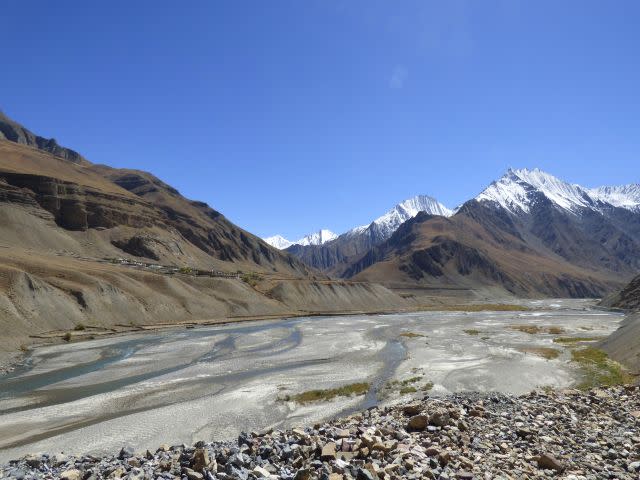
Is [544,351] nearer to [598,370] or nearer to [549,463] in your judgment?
[598,370]

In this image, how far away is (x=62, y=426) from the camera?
27.7m

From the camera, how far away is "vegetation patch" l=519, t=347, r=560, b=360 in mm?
52281

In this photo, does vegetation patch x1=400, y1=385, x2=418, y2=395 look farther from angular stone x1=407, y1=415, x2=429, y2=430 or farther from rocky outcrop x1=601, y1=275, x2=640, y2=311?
rocky outcrop x1=601, y1=275, x2=640, y2=311

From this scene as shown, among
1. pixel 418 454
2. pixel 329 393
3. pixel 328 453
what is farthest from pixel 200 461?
pixel 329 393

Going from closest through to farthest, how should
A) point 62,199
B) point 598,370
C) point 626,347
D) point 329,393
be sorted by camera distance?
point 329,393
point 598,370
point 626,347
point 62,199

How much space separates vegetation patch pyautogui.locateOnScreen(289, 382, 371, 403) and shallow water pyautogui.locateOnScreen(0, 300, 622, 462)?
129cm

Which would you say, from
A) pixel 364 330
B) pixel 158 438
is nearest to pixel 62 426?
pixel 158 438

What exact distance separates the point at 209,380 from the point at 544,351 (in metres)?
43.7

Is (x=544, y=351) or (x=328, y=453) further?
Result: (x=544, y=351)

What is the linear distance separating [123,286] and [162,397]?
223 feet

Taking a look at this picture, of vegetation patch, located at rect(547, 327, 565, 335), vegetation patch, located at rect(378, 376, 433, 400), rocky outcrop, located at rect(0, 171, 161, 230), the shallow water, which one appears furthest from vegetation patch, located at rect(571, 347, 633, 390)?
rocky outcrop, located at rect(0, 171, 161, 230)

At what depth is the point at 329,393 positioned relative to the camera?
35094 mm

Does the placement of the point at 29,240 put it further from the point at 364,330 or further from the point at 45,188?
the point at 364,330

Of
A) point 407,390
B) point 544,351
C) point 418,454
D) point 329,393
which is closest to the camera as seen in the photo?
point 418,454
